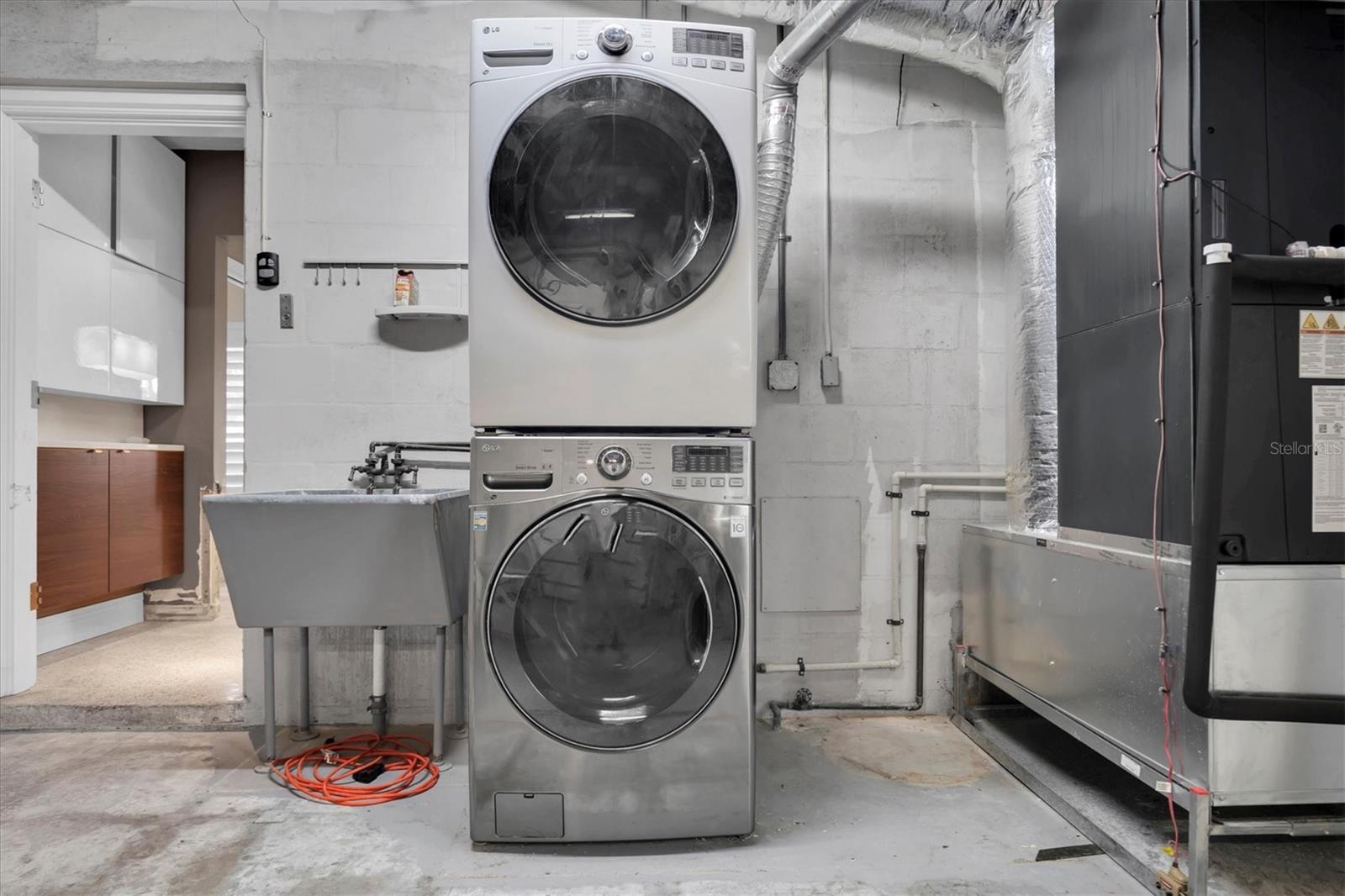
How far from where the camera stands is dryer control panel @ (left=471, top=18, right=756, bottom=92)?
1.74m

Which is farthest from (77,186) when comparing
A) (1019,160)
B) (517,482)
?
(1019,160)

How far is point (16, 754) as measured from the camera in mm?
2309

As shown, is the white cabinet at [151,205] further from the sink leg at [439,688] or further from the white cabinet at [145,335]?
the sink leg at [439,688]

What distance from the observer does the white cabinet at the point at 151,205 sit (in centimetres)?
371

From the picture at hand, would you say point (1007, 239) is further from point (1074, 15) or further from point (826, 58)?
point (826, 58)

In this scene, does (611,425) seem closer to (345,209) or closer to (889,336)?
(889,336)

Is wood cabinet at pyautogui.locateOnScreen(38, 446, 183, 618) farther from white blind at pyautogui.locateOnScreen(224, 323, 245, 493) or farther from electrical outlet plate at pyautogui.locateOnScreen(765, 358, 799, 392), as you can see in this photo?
electrical outlet plate at pyautogui.locateOnScreen(765, 358, 799, 392)

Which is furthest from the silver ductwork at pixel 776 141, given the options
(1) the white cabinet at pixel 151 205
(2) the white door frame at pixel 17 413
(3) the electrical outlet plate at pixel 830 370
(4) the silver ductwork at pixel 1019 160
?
(1) the white cabinet at pixel 151 205

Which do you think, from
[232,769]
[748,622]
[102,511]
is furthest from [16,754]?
[748,622]

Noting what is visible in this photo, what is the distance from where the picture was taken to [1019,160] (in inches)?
92.5

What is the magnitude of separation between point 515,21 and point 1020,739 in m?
2.55

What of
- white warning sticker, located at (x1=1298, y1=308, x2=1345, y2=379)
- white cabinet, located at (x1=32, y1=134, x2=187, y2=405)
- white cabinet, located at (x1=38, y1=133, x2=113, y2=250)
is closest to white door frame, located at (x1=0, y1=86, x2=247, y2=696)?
white cabinet, located at (x1=32, y1=134, x2=187, y2=405)

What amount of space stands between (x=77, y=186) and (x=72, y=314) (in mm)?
632

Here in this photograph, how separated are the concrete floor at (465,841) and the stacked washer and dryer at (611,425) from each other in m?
0.11
